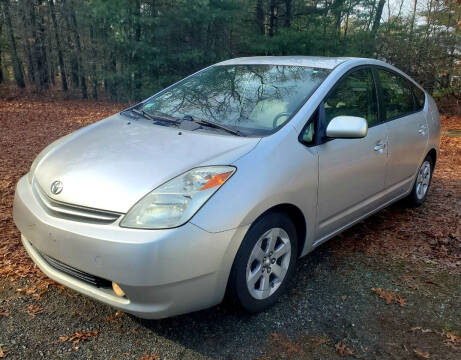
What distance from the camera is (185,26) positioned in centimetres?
1402

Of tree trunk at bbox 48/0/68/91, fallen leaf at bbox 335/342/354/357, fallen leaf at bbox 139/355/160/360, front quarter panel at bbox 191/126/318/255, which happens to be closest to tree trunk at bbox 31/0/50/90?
Answer: tree trunk at bbox 48/0/68/91

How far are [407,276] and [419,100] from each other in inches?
88.1

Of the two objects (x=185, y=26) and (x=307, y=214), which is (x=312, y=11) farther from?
(x=307, y=214)

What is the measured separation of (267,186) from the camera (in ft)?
8.48

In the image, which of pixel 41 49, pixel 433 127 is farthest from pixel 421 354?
pixel 41 49

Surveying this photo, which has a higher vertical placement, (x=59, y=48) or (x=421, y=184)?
(x=59, y=48)

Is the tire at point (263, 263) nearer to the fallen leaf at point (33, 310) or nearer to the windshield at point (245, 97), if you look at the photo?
the windshield at point (245, 97)

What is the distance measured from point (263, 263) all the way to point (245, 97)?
4.51 ft

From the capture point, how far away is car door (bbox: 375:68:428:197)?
13.1ft

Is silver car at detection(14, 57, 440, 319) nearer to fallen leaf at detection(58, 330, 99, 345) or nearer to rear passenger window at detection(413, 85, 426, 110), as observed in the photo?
fallen leaf at detection(58, 330, 99, 345)

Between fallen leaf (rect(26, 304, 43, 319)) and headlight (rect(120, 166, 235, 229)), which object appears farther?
fallen leaf (rect(26, 304, 43, 319))

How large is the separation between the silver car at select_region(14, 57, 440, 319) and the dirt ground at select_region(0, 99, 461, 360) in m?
0.27

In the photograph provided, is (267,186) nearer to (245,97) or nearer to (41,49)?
(245,97)

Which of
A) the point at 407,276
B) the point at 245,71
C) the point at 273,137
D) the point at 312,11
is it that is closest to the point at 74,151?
the point at 273,137
